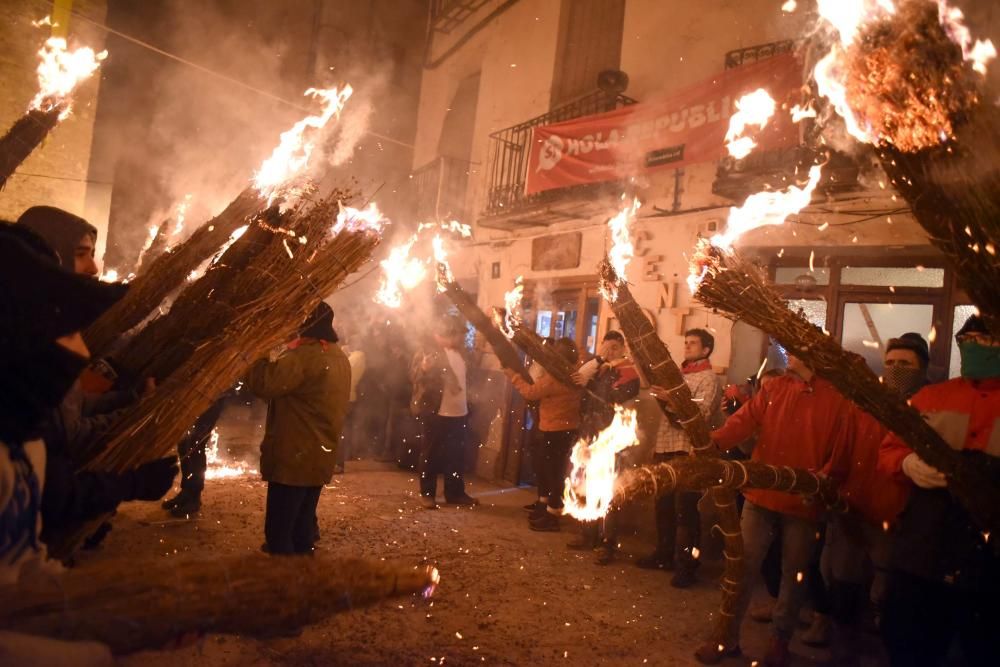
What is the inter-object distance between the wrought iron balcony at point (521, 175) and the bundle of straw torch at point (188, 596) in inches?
275

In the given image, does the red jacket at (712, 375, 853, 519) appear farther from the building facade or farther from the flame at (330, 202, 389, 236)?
the flame at (330, 202, 389, 236)

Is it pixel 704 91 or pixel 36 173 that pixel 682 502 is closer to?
pixel 704 91

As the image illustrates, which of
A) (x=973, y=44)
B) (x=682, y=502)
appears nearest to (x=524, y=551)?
(x=682, y=502)

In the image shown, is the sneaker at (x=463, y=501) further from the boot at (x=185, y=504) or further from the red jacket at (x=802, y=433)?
the red jacket at (x=802, y=433)

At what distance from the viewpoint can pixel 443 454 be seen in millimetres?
7297

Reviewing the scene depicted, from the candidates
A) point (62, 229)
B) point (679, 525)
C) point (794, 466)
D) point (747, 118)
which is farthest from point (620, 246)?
point (62, 229)

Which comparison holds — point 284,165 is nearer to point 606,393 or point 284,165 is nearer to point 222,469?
point 606,393

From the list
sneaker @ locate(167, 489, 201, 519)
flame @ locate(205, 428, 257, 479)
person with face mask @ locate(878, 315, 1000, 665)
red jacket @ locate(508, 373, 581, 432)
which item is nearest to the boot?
sneaker @ locate(167, 489, 201, 519)

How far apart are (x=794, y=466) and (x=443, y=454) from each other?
171 inches

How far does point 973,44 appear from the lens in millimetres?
5023

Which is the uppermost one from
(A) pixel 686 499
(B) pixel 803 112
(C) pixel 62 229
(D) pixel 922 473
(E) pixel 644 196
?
(B) pixel 803 112

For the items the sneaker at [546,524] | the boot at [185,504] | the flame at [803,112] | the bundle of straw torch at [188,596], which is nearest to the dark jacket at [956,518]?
the bundle of straw torch at [188,596]

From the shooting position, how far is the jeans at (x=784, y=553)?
3.73 m

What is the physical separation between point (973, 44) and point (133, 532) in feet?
26.5
